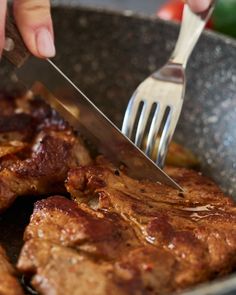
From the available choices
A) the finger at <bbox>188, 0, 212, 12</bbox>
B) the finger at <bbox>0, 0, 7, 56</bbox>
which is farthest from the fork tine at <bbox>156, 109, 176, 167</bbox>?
the finger at <bbox>0, 0, 7, 56</bbox>

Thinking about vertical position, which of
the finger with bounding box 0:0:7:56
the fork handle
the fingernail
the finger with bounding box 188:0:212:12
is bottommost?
the fork handle

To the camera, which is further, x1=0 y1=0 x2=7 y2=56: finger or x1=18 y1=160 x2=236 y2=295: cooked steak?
x1=0 y1=0 x2=7 y2=56: finger

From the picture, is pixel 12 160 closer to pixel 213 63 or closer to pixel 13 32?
pixel 13 32

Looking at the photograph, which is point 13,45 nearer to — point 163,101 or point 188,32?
point 163,101

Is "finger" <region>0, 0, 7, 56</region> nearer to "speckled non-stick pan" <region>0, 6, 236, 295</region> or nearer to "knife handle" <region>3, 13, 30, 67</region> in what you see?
"knife handle" <region>3, 13, 30, 67</region>

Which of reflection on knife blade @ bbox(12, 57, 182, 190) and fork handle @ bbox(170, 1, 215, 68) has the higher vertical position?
fork handle @ bbox(170, 1, 215, 68)

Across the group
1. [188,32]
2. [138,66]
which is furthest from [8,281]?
[138,66]

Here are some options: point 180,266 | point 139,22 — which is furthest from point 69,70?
point 180,266
